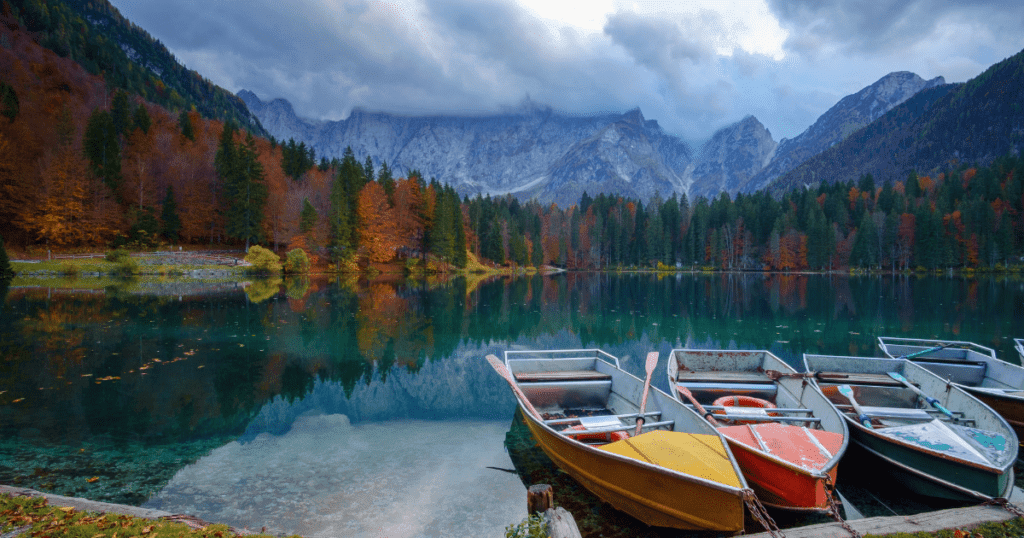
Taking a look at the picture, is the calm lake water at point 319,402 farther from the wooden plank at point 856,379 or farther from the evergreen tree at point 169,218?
the evergreen tree at point 169,218

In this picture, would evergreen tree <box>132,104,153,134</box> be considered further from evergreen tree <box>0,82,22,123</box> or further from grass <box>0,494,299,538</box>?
grass <box>0,494,299,538</box>

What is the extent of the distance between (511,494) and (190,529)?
4405 mm

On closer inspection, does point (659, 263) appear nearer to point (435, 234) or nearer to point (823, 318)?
point (435, 234)

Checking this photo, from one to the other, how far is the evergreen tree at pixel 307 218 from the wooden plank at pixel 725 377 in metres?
65.2

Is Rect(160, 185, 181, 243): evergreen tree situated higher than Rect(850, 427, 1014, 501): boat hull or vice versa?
Rect(160, 185, 181, 243): evergreen tree

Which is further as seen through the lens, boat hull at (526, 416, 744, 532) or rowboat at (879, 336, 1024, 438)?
rowboat at (879, 336, 1024, 438)

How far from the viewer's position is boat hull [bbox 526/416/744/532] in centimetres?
517

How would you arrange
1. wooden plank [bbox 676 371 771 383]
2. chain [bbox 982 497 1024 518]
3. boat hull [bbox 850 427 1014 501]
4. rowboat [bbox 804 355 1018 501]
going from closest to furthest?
chain [bbox 982 497 1024 518], boat hull [bbox 850 427 1014 501], rowboat [bbox 804 355 1018 501], wooden plank [bbox 676 371 771 383]

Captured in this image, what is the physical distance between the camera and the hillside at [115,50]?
327 ft

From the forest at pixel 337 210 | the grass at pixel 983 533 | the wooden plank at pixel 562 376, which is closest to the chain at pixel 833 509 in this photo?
the grass at pixel 983 533

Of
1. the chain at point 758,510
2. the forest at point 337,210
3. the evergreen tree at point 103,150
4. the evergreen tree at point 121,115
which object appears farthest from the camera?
the evergreen tree at point 121,115

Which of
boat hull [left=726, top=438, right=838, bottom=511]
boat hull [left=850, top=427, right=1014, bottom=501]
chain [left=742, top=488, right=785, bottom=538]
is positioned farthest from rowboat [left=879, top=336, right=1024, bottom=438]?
chain [left=742, top=488, right=785, bottom=538]

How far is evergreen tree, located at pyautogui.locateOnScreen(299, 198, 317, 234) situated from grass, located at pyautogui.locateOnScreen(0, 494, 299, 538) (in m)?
66.4

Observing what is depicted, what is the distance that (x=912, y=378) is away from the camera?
10750mm
